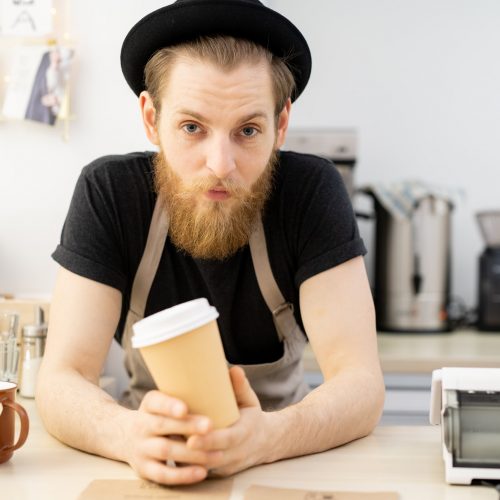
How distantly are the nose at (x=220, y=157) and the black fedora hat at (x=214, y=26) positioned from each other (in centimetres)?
21

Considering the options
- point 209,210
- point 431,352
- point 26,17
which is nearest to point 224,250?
point 209,210

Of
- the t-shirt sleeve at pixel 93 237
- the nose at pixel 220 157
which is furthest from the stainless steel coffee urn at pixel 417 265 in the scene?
the nose at pixel 220 157

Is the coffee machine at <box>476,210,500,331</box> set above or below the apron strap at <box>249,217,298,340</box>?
below

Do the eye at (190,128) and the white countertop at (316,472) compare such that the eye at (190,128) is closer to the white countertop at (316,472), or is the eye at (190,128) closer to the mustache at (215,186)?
the mustache at (215,186)

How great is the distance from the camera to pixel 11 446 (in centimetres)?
112

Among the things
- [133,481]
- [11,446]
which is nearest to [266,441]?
[133,481]

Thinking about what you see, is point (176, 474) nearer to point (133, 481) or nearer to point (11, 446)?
point (133, 481)

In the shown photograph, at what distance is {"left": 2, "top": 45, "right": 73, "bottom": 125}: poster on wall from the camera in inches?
76.0

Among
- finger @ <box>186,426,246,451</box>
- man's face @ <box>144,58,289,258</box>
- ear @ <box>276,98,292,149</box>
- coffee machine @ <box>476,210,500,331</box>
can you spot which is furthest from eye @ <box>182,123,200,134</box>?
coffee machine @ <box>476,210,500,331</box>

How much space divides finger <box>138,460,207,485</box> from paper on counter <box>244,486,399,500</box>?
0.21 feet

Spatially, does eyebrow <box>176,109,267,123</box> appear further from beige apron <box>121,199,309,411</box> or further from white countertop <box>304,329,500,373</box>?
white countertop <box>304,329,500,373</box>

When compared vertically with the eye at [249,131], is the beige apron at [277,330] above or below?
below

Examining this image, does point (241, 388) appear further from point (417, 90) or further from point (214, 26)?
point (417, 90)

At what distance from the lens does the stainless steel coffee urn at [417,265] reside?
A: 9.12 ft
